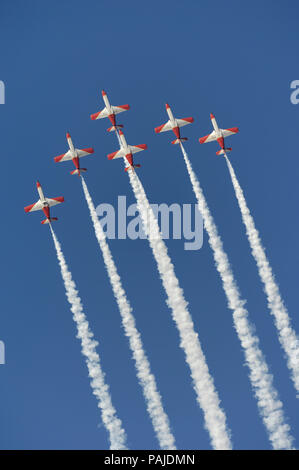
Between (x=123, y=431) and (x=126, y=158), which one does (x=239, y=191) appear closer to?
(x=126, y=158)

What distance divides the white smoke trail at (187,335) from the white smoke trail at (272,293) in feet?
25.4

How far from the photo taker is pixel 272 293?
261 ft

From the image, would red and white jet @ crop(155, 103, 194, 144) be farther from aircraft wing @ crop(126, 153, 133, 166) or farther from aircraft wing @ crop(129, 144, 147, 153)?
aircraft wing @ crop(126, 153, 133, 166)

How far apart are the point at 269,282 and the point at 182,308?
8.92 m

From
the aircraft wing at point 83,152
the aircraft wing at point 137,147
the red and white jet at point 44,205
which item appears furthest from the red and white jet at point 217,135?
the red and white jet at point 44,205

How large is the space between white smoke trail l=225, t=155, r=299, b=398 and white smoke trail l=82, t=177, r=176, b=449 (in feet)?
42.6

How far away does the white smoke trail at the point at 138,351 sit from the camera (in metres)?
77.4

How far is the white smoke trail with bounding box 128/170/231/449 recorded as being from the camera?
75875 millimetres

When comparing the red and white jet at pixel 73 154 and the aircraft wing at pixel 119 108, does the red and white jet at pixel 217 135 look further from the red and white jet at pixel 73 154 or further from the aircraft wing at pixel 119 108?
the red and white jet at pixel 73 154

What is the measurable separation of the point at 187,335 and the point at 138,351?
522 cm

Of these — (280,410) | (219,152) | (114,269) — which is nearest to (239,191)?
(219,152)

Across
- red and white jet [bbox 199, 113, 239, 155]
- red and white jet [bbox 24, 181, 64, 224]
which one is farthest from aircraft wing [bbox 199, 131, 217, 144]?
red and white jet [bbox 24, 181, 64, 224]

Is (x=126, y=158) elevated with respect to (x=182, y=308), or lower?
elevated
